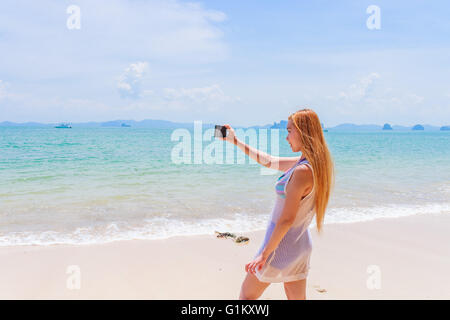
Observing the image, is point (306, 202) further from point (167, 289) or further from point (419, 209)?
point (419, 209)

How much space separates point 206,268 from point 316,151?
3.36 meters

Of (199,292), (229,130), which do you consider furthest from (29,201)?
(229,130)

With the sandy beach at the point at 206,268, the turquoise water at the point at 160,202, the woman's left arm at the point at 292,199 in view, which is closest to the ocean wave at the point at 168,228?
the turquoise water at the point at 160,202

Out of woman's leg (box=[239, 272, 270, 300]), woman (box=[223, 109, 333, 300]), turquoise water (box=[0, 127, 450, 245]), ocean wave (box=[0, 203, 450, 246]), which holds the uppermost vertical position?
woman (box=[223, 109, 333, 300])

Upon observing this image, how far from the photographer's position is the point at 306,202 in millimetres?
2299

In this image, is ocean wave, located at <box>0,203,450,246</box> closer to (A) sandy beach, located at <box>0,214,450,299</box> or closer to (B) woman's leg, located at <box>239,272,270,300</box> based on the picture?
(A) sandy beach, located at <box>0,214,450,299</box>

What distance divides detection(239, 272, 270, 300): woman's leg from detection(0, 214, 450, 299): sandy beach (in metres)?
1.70

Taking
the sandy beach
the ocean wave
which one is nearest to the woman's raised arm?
the sandy beach

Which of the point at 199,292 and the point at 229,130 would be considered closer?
the point at 229,130

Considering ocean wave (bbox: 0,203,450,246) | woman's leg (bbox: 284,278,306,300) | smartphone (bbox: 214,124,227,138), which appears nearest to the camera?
woman's leg (bbox: 284,278,306,300)

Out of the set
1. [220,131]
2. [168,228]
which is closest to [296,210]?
[220,131]

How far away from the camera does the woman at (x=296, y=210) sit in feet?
7.26

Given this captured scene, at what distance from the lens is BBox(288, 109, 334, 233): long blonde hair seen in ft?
7.33
